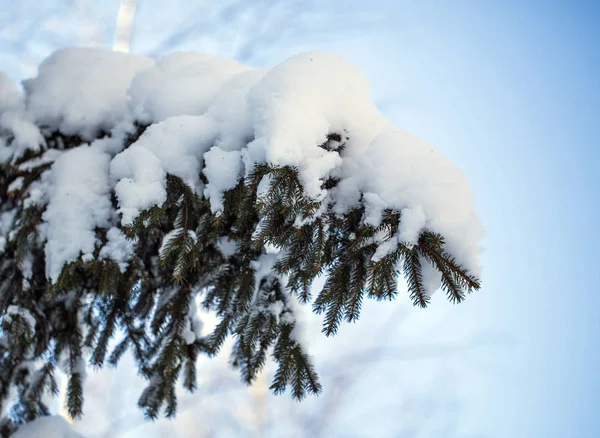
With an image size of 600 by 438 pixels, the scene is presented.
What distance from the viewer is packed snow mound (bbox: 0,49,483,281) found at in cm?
133

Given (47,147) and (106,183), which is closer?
(106,183)

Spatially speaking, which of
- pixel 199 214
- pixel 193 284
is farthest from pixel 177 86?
pixel 193 284

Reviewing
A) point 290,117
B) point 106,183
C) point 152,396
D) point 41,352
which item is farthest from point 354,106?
point 41,352

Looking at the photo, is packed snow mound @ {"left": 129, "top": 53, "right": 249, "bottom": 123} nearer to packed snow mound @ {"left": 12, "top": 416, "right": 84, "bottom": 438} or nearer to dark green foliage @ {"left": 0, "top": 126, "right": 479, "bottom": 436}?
dark green foliage @ {"left": 0, "top": 126, "right": 479, "bottom": 436}

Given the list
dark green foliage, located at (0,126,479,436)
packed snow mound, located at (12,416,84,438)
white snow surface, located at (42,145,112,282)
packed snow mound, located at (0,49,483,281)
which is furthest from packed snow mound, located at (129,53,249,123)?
packed snow mound, located at (12,416,84,438)

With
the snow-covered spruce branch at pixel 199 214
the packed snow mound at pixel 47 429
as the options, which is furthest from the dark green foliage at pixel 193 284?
the packed snow mound at pixel 47 429

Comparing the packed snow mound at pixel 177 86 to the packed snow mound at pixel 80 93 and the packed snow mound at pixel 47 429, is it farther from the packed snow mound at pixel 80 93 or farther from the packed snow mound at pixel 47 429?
the packed snow mound at pixel 47 429

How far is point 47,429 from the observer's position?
2.12 m

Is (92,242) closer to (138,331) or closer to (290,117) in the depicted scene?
(138,331)

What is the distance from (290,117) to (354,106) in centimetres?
38

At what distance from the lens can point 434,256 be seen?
1.26 meters

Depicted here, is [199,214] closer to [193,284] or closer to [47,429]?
[193,284]

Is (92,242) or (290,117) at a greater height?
(290,117)

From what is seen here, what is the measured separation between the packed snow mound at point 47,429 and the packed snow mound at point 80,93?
1644mm
